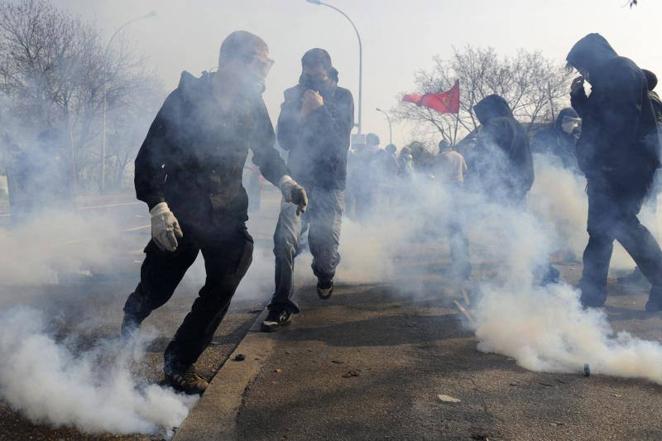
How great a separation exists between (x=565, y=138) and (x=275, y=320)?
18.4ft

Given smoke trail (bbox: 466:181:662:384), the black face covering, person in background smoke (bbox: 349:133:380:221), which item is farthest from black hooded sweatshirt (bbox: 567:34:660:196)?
person in background smoke (bbox: 349:133:380:221)

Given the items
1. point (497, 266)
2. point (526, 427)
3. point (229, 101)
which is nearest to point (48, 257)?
point (229, 101)

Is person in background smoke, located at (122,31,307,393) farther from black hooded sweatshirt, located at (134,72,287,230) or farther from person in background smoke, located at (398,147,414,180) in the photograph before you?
person in background smoke, located at (398,147,414,180)

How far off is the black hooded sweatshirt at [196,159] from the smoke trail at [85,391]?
0.86 meters

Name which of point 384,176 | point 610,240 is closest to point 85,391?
point 610,240

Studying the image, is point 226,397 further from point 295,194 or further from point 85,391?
point 295,194

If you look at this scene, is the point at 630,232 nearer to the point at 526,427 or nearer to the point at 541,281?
the point at 541,281

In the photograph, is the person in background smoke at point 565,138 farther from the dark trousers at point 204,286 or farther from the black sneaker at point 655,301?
the dark trousers at point 204,286

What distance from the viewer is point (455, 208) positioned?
6426 mm

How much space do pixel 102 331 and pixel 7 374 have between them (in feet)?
3.24

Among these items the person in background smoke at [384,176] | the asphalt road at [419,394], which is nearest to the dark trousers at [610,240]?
the asphalt road at [419,394]

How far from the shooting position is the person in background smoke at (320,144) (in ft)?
15.6

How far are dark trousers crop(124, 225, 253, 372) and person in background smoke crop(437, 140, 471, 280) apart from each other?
11.8 feet

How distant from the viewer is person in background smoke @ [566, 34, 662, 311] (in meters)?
4.71
